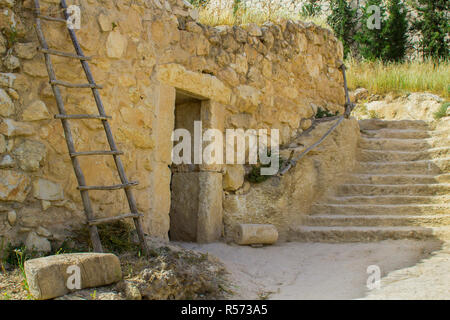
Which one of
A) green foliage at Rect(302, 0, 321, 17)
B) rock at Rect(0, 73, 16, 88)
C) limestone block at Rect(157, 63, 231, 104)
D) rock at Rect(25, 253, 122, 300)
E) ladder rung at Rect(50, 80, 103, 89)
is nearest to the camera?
rock at Rect(25, 253, 122, 300)

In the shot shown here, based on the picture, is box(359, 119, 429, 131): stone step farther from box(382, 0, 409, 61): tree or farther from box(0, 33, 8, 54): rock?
box(0, 33, 8, 54): rock

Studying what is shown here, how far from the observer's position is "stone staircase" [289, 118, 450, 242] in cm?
480

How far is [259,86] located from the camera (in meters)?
5.41

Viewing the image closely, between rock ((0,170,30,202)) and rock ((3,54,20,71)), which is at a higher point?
rock ((3,54,20,71))

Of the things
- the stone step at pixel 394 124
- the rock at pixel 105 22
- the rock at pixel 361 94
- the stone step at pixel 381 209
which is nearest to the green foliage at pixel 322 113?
the stone step at pixel 394 124

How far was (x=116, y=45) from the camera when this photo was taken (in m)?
3.86

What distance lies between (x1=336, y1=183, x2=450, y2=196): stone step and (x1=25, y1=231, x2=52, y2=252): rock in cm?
374

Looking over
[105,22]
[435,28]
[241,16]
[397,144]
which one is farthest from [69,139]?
[435,28]

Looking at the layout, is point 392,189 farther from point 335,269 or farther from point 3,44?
point 3,44

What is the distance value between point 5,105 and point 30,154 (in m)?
0.39

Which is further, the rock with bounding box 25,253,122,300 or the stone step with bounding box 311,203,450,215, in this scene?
the stone step with bounding box 311,203,450,215

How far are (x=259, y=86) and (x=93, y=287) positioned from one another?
3.47 metres

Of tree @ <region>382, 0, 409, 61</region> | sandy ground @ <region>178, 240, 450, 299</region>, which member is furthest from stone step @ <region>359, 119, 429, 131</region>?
tree @ <region>382, 0, 409, 61</region>
